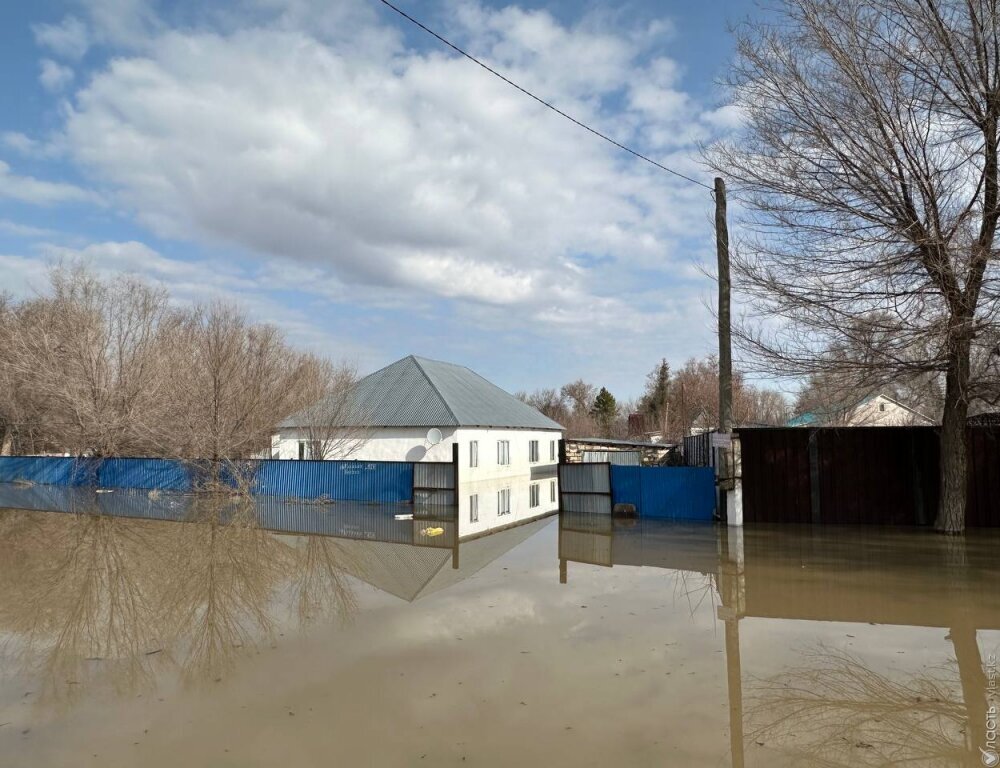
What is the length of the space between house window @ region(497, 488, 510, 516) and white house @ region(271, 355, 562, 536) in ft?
0.11

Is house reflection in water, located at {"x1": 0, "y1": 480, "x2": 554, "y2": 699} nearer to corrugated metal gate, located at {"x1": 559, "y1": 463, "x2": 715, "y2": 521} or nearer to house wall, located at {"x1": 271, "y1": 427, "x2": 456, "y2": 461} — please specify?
corrugated metal gate, located at {"x1": 559, "y1": 463, "x2": 715, "y2": 521}

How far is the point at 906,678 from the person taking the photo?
562 cm

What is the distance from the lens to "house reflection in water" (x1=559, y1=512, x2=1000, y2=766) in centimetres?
456

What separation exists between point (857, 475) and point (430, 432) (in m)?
16.7

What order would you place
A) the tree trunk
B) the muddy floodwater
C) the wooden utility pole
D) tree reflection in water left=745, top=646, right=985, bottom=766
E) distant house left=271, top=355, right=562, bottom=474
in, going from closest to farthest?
1. tree reflection in water left=745, top=646, right=985, bottom=766
2. the muddy floodwater
3. the tree trunk
4. the wooden utility pole
5. distant house left=271, top=355, right=562, bottom=474

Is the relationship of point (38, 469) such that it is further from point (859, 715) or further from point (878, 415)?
point (878, 415)

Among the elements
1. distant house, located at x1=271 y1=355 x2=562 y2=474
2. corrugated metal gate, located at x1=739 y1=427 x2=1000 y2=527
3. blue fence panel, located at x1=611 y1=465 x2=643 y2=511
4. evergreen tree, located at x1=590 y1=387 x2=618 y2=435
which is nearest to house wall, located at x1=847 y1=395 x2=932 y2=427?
corrugated metal gate, located at x1=739 y1=427 x2=1000 y2=527

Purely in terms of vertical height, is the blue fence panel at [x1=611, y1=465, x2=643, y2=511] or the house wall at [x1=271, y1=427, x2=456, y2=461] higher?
the house wall at [x1=271, y1=427, x2=456, y2=461]

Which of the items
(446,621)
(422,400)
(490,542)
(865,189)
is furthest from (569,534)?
(422,400)

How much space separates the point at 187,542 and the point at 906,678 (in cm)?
1243

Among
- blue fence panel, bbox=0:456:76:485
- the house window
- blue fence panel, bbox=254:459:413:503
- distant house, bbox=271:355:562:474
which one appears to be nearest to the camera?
the house window

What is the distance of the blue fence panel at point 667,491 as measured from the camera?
15.7 meters

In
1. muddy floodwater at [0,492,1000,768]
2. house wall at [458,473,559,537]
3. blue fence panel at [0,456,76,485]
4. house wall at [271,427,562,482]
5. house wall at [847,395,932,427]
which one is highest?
house wall at [847,395,932,427]

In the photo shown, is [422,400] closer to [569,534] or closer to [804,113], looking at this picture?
[569,534]
